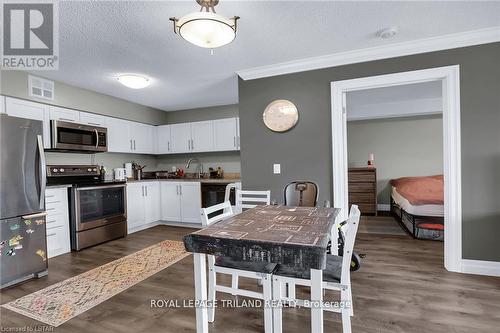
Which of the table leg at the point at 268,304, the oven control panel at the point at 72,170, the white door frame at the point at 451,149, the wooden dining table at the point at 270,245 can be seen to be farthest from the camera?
the oven control panel at the point at 72,170

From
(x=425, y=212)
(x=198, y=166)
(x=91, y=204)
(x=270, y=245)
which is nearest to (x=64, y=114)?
(x=91, y=204)

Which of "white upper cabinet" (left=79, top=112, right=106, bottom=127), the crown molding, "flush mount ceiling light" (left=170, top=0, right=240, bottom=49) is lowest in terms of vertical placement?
"white upper cabinet" (left=79, top=112, right=106, bottom=127)

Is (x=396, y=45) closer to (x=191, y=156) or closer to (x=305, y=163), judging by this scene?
(x=305, y=163)

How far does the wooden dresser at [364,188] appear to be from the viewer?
17.8 ft

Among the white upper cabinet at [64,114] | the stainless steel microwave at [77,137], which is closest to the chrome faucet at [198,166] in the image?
the stainless steel microwave at [77,137]

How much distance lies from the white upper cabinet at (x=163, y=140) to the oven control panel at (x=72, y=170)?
4.76 ft

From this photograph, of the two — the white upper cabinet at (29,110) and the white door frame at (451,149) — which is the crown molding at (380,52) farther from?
the white upper cabinet at (29,110)

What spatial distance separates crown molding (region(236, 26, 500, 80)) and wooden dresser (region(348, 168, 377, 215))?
3086mm

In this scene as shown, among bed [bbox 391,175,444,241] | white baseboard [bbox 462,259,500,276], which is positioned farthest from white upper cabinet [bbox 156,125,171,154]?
white baseboard [bbox 462,259,500,276]

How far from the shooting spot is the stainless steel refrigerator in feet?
7.91

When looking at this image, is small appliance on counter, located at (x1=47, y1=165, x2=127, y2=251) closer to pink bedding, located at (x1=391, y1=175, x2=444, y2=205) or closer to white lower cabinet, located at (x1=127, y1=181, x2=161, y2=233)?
white lower cabinet, located at (x1=127, y1=181, x2=161, y2=233)

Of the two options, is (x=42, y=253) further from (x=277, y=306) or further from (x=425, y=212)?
(x=425, y=212)

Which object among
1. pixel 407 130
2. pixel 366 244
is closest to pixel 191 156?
pixel 366 244

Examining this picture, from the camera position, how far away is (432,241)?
139 inches
